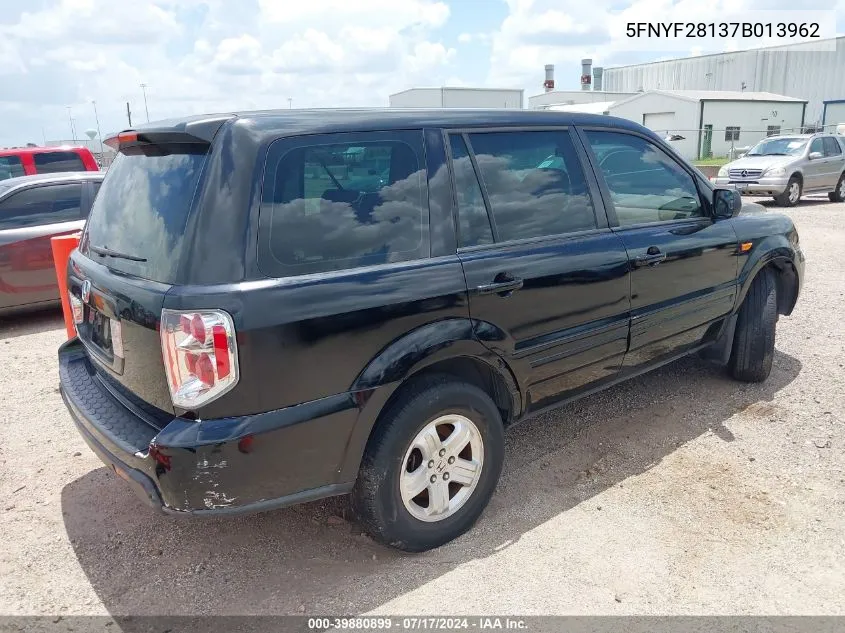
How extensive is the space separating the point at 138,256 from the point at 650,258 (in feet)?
8.57

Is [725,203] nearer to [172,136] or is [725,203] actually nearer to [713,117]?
[172,136]

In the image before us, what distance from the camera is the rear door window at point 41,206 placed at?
6754mm

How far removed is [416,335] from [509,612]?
3.81 ft

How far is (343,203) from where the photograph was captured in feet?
8.57

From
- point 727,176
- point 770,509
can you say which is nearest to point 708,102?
point 727,176

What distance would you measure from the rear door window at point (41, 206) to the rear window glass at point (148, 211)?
4.37 m

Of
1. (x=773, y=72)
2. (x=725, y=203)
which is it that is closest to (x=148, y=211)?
(x=725, y=203)

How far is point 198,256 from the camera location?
234cm

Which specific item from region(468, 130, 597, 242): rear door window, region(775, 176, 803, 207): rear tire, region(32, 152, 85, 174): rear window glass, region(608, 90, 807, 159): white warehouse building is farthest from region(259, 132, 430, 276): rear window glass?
region(608, 90, 807, 159): white warehouse building

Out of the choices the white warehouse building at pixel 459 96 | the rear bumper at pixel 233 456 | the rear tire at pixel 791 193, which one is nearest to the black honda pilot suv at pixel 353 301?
the rear bumper at pixel 233 456

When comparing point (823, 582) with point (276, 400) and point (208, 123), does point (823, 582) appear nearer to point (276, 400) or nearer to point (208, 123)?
point (276, 400)

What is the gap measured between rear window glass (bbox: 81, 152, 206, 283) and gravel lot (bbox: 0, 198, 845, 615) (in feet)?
4.43

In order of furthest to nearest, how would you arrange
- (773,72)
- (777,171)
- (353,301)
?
1. (773,72)
2. (777,171)
3. (353,301)

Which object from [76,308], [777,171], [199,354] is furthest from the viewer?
[777,171]
